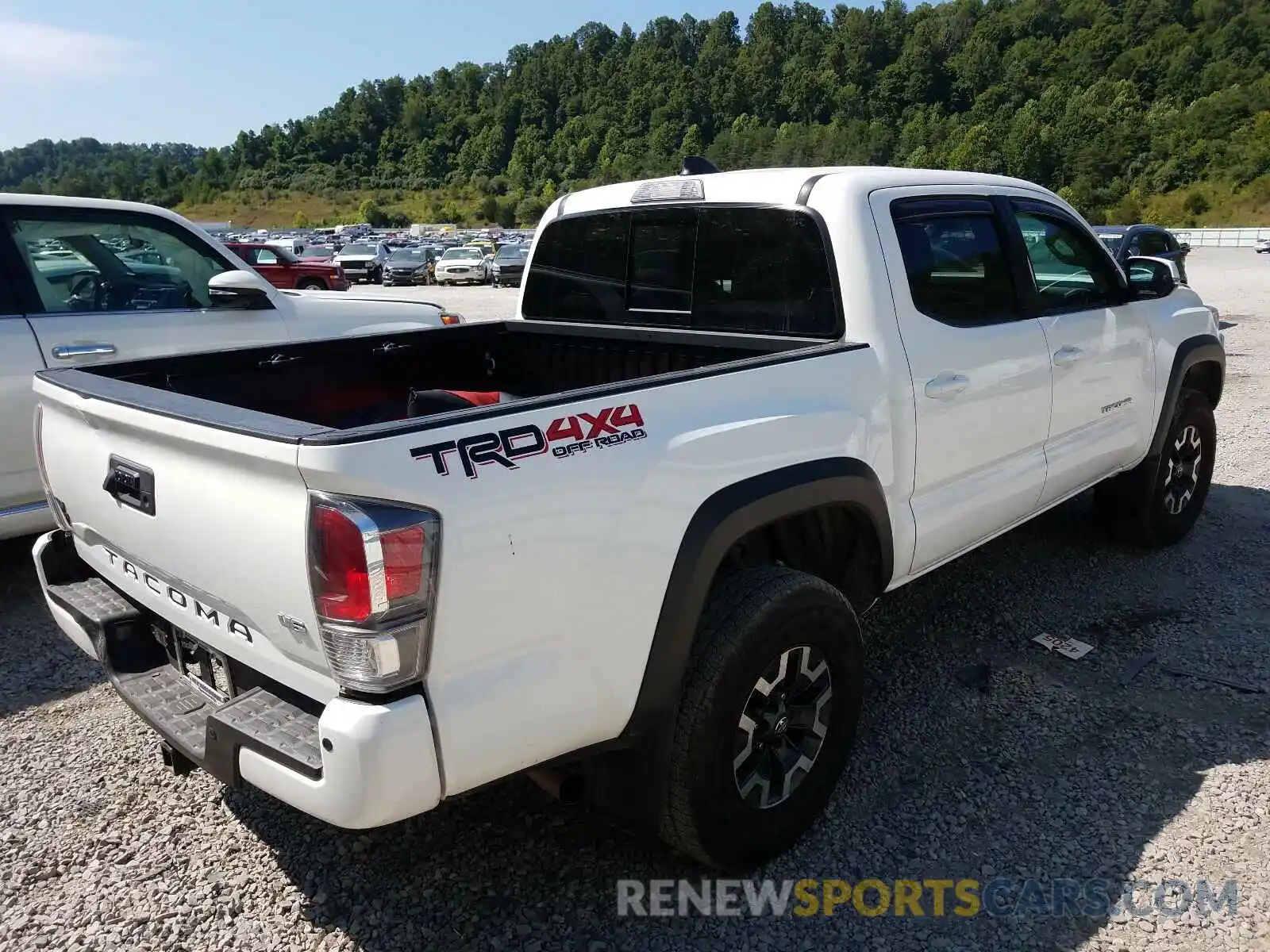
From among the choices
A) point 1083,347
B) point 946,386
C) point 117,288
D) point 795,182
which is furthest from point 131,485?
point 1083,347

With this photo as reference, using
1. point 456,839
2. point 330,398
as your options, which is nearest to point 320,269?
point 330,398

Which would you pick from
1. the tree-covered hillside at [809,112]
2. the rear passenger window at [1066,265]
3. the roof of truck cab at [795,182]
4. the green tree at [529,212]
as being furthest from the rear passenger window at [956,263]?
the green tree at [529,212]

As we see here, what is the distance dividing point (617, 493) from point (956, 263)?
1903 mm

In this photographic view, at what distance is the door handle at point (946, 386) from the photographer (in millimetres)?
3082

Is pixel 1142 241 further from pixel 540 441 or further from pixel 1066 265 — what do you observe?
pixel 540 441

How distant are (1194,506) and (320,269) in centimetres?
2042

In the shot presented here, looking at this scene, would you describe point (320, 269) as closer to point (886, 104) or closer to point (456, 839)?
point (456, 839)

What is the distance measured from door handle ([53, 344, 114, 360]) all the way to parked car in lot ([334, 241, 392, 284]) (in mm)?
29847

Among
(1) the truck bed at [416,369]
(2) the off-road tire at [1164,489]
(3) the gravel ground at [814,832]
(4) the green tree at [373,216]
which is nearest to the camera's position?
(3) the gravel ground at [814,832]

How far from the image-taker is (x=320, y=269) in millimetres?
21922

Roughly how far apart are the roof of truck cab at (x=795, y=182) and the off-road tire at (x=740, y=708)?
4.41ft

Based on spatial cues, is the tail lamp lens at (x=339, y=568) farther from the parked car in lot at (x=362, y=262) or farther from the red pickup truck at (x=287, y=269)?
the parked car in lot at (x=362, y=262)
